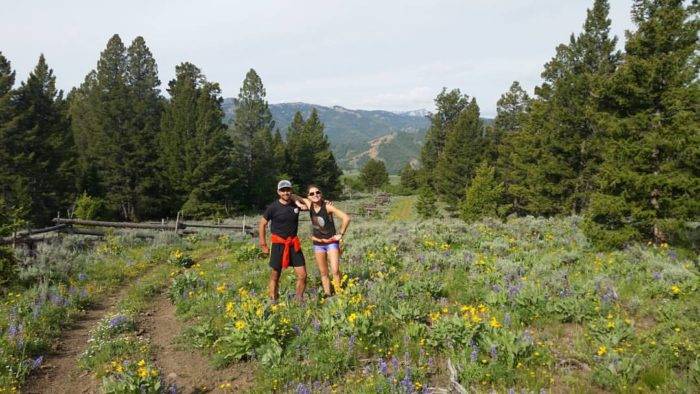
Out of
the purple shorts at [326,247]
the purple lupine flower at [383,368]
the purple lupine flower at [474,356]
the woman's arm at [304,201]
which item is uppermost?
the woman's arm at [304,201]

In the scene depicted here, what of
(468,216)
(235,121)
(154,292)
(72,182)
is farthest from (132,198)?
(154,292)

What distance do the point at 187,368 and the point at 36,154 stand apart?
4181 centimetres

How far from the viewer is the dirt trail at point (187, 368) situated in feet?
19.4

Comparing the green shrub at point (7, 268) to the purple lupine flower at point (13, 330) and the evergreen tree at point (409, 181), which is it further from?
the evergreen tree at point (409, 181)

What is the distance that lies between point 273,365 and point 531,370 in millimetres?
3334

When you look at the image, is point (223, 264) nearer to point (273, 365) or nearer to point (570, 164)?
point (273, 365)

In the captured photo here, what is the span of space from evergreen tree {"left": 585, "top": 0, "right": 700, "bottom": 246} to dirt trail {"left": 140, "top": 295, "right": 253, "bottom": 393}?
35.7ft

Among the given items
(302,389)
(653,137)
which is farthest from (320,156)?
(302,389)

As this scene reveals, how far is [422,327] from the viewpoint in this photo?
627 cm

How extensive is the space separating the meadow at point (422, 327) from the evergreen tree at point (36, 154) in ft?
103

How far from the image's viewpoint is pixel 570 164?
1216 inches

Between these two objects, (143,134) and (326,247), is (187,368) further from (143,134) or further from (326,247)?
(143,134)

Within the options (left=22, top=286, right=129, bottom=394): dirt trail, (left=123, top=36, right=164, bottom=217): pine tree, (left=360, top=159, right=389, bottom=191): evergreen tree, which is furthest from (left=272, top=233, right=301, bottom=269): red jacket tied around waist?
(left=360, top=159, right=389, bottom=191): evergreen tree

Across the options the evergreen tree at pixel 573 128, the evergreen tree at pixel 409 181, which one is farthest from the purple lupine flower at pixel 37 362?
the evergreen tree at pixel 409 181
